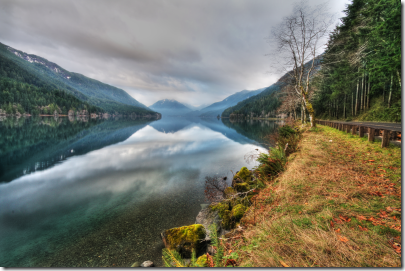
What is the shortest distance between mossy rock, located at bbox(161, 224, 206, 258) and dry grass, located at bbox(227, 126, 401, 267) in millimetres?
1885

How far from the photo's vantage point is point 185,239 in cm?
555

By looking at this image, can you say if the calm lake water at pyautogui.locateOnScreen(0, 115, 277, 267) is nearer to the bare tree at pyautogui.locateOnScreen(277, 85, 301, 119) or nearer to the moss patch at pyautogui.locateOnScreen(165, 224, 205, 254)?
the moss patch at pyautogui.locateOnScreen(165, 224, 205, 254)

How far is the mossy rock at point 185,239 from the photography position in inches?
213

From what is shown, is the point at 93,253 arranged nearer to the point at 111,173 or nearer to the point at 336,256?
the point at 336,256

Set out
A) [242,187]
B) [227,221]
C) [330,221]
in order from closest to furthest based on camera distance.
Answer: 1. [330,221]
2. [227,221]
3. [242,187]

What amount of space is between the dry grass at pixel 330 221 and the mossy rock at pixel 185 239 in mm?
1885

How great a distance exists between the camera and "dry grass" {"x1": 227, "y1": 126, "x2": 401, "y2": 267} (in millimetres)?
2586

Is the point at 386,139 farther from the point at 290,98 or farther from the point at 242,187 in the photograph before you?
the point at 290,98

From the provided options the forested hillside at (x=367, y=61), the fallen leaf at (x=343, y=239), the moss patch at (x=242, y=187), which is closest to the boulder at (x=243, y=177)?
the moss patch at (x=242, y=187)

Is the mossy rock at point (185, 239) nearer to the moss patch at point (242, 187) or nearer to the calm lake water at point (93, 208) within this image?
the calm lake water at point (93, 208)

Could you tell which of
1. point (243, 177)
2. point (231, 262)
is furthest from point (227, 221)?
point (243, 177)

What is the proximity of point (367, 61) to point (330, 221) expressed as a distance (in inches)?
1030

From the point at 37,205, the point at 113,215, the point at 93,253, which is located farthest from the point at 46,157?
the point at 93,253

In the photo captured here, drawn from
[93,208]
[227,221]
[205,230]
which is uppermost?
[227,221]
